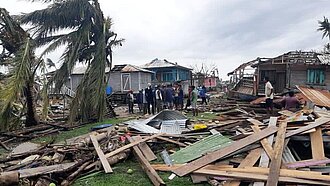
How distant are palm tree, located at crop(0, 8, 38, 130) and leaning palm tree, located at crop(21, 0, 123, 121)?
1.03 m

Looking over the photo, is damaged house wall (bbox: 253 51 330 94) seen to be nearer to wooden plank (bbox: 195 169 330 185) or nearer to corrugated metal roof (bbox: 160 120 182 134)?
corrugated metal roof (bbox: 160 120 182 134)

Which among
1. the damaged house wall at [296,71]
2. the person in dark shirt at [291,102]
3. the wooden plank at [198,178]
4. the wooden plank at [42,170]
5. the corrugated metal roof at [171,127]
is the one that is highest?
the damaged house wall at [296,71]

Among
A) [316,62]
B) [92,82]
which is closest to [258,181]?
[92,82]

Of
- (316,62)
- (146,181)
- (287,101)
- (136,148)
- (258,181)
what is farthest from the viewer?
(316,62)

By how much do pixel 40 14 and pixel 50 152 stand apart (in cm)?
842

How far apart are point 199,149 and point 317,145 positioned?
7.81 ft

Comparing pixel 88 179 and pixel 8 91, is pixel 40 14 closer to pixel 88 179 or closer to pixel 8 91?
pixel 8 91

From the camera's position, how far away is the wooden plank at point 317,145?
5426 mm

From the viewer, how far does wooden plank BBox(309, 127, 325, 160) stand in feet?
17.8

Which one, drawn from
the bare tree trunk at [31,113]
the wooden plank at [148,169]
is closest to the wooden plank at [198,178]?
the wooden plank at [148,169]

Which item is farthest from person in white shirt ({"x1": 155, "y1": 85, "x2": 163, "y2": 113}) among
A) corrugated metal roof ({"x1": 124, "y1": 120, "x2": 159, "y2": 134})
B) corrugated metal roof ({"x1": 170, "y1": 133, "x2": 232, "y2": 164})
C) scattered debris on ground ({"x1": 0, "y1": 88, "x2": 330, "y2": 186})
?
corrugated metal roof ({"x1": 170, "y1": 133, "x2": 232, "y2": 164})

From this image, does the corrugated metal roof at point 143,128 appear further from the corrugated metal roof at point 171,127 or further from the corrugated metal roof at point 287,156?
the corrugated metal roof at point 287,156

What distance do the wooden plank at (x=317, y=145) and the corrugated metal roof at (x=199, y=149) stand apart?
1.64m

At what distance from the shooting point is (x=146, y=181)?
5504 millimetres
